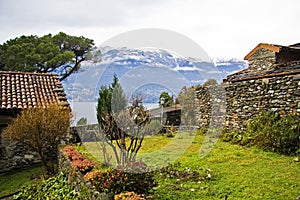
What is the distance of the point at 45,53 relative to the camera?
703 inches

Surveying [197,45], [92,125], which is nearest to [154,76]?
[197,45]

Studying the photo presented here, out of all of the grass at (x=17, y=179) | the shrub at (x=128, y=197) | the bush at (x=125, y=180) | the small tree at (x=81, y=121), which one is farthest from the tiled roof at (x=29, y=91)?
the shrub at (x=128, y=197)

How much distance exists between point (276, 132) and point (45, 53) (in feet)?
52.6

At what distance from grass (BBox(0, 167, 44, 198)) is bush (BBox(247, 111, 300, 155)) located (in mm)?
6950

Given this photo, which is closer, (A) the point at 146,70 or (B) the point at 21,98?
(A) the point at 146,70

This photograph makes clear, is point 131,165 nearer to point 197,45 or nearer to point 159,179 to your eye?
point 159,179

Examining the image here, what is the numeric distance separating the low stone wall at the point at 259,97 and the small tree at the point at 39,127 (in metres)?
6.12

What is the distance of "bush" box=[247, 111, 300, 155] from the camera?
271 inches

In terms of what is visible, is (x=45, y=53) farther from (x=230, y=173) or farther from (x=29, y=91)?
(x=230, y=173)

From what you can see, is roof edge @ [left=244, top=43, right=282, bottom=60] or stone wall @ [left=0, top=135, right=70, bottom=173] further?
roof edge @ [left=244, top=43, right=282, bottom=60]

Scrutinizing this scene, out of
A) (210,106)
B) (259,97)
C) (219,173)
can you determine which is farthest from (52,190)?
(210,106)

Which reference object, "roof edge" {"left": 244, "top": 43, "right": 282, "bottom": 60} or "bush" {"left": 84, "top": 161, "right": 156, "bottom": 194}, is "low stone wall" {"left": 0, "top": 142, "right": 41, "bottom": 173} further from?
"roof edge" {"left": 244, "top": 43, "right": 282, "bottom": 60}

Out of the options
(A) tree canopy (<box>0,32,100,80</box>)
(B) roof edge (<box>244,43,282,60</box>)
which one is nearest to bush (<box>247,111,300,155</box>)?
(B) roof edge (<box>244,43,282,60</box>)

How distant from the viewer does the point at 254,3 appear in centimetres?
867
